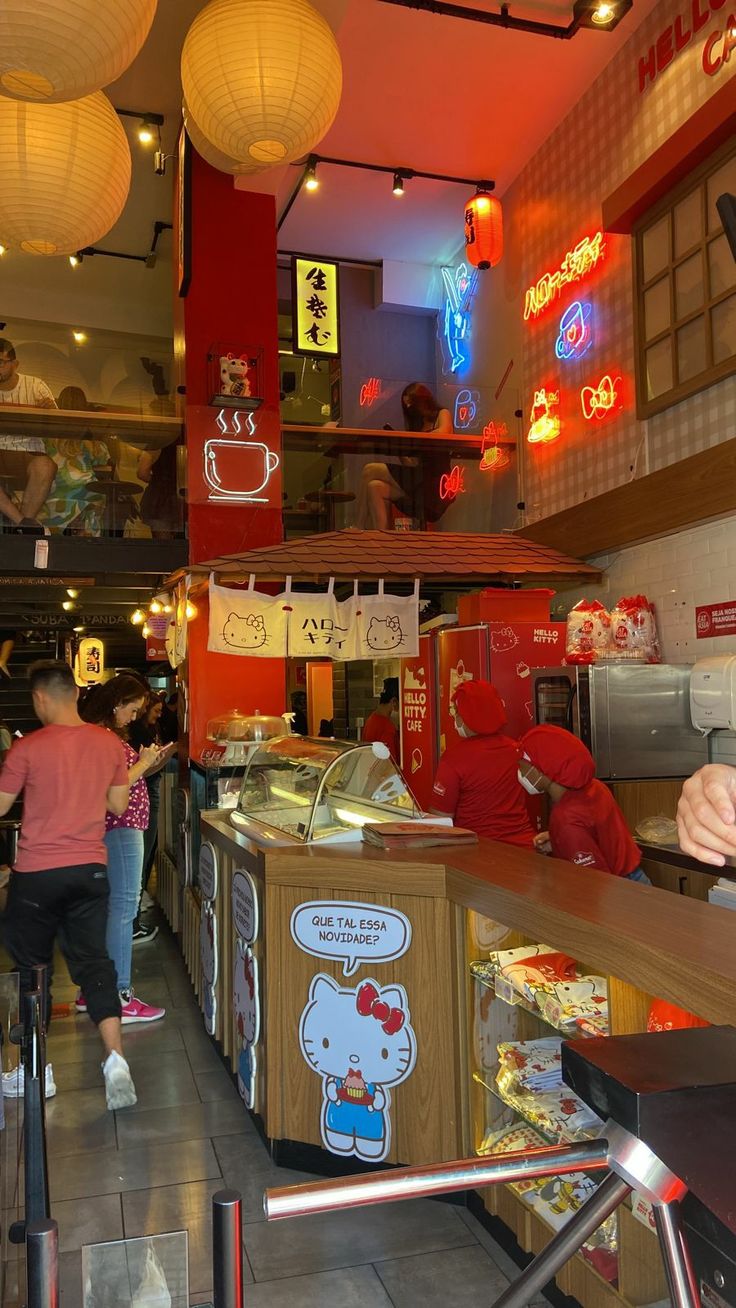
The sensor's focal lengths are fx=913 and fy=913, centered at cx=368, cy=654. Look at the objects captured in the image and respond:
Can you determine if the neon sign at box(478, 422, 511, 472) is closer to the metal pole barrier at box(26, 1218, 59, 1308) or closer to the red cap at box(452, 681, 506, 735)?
the red cap at box(452, 681, 506, 735)

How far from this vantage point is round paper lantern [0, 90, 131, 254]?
4.02 meters

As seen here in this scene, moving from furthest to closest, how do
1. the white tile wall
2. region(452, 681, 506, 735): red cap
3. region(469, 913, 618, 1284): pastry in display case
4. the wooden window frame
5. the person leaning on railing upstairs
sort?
1. the person leaning on railing upstairs
2. the white tile wall
3. the wooden window frame
4. region(452, 681, 506, 735): red cap
5. region(469, 913, 618, 1284): pastry in display case

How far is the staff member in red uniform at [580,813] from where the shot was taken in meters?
4.42

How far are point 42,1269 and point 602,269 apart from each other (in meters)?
8.18

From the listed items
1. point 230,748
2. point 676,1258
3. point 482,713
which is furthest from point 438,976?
point 230,748

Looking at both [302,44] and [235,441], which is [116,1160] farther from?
[235,441]

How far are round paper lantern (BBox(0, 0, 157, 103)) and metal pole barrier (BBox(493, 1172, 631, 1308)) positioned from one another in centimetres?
348

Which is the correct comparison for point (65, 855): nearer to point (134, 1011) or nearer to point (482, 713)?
point (134, 1011)

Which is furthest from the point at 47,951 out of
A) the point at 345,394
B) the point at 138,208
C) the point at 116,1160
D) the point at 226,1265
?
the point at 138,208

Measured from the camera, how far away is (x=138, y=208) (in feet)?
35.4

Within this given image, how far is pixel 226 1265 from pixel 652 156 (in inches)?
289

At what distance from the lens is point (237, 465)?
8594 mm

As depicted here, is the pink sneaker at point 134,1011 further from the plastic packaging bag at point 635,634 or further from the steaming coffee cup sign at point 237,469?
the steaming coffee cup sign at point 237,469

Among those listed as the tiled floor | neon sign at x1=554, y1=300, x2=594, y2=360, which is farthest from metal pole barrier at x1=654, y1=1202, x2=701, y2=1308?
neon sign at x1=554, y1=300, x2=594, y2=360
